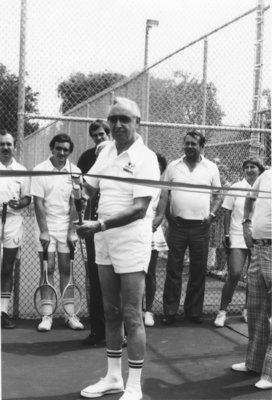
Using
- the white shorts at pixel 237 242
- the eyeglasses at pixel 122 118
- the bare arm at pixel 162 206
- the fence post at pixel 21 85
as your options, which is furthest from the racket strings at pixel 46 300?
the eyeglasses at pixel 122 118

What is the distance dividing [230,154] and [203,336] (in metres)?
3.69

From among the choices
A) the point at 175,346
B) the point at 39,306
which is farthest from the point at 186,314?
the point at 39,306

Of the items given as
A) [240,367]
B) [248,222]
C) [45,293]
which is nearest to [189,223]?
[248,222]

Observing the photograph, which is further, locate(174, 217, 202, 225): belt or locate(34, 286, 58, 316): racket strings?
locate(174, 217, 202, 225): belt

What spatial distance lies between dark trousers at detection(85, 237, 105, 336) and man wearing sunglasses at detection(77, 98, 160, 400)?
1131mm

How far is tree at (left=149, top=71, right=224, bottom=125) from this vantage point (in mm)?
8125

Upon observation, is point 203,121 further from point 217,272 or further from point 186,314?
point 186,314

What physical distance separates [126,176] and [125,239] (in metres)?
0.42

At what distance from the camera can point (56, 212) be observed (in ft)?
18.4

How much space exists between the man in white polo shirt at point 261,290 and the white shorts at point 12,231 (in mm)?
2470

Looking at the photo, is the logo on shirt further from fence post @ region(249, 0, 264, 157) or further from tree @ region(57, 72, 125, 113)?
fence post @ region(249, 0, 264, 157)

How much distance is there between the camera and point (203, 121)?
26.7ft

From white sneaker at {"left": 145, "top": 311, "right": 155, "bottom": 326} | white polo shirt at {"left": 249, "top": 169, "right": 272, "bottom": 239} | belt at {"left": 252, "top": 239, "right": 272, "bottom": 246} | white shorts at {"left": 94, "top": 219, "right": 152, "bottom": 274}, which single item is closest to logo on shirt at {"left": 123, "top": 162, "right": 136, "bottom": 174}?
white shorts at {"left": 94, "top": 219, "right": 152, "bottom": 274}

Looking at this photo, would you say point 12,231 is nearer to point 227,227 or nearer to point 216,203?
point 216,203
